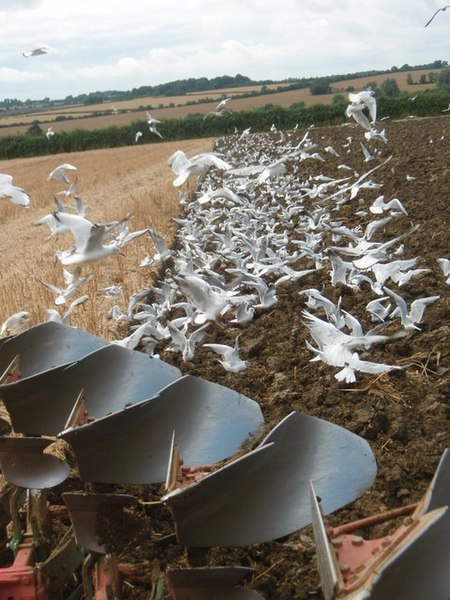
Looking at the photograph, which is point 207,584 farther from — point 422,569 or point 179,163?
point 179,163

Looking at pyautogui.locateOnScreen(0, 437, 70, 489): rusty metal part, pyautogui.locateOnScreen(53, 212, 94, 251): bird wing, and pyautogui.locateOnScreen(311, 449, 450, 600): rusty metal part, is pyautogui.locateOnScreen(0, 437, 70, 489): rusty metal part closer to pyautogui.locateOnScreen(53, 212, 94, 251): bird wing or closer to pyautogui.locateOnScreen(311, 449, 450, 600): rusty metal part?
pyautogui.locateOnScreen(53, 212, 94, 251): bird wing

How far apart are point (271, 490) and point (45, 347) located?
4.21 feet

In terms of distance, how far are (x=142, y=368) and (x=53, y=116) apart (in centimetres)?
6544

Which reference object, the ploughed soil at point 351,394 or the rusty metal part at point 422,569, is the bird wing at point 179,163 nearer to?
the ploughed soil at point 351,394

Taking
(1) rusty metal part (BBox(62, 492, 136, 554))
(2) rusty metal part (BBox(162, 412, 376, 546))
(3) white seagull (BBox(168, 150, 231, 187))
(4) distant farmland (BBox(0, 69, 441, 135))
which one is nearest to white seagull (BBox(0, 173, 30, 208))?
(3) white seagull (BBox(168, 150, 231, 187))

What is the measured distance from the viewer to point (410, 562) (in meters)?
1.15

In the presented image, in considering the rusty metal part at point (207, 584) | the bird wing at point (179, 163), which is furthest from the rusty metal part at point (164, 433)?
the bird wing at point (179, 163)

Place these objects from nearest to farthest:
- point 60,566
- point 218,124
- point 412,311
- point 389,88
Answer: point 60,566
point 412,311
point 389,88
point 218,124

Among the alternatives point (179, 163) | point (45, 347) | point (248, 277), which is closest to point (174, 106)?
point (248, 277)

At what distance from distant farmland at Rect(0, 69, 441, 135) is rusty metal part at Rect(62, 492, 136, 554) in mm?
44846

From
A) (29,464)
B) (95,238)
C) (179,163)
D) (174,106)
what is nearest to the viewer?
(29,464)

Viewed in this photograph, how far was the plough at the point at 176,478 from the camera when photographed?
125 cm

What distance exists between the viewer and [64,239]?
1084cm

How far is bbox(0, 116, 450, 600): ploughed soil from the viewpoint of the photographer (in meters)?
2.25
